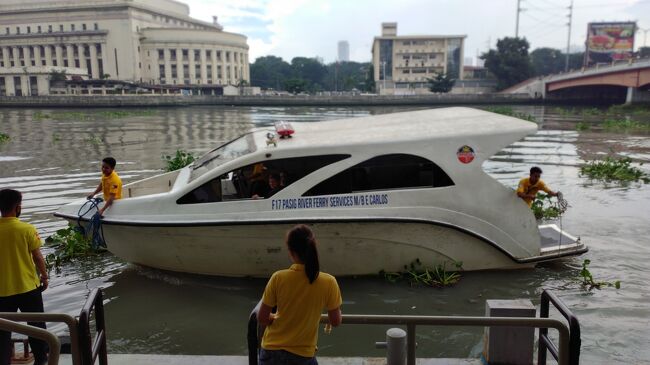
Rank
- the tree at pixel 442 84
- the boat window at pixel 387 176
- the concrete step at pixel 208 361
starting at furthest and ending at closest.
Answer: the tree at pixel 442 84 < the boat window at pixel 387 176 < the concrete step at pixel 208 361

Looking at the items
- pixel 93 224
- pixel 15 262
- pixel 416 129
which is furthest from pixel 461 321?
pixel 93 224

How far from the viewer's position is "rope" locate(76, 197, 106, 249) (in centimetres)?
657

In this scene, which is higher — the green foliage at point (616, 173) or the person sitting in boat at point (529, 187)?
the person sitting in boat at point (529, 187)

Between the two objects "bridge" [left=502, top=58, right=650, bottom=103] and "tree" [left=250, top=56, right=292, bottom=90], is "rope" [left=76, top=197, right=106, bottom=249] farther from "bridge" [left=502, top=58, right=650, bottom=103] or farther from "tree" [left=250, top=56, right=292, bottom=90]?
"tree" [left=250, top=56, right=292, bottom=90]

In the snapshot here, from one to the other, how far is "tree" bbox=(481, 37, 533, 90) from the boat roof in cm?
9436

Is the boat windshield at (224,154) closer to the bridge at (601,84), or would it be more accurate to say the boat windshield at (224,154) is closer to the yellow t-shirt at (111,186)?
the yellow t-shirt at (111,186)

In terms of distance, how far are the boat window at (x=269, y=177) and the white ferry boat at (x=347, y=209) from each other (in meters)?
0.01

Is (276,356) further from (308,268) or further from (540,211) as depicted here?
(540,211)

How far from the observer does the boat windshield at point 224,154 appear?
6886 millimetres

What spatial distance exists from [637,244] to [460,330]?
200 inches

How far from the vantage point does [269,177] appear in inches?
258

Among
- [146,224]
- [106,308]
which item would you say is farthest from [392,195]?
[106,308]

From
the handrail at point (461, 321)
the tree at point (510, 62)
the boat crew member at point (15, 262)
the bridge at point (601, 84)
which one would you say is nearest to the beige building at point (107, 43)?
the tree at point (510, 62)

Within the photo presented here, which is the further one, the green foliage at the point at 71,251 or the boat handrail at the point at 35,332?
the green foliage at the point at 71,251
